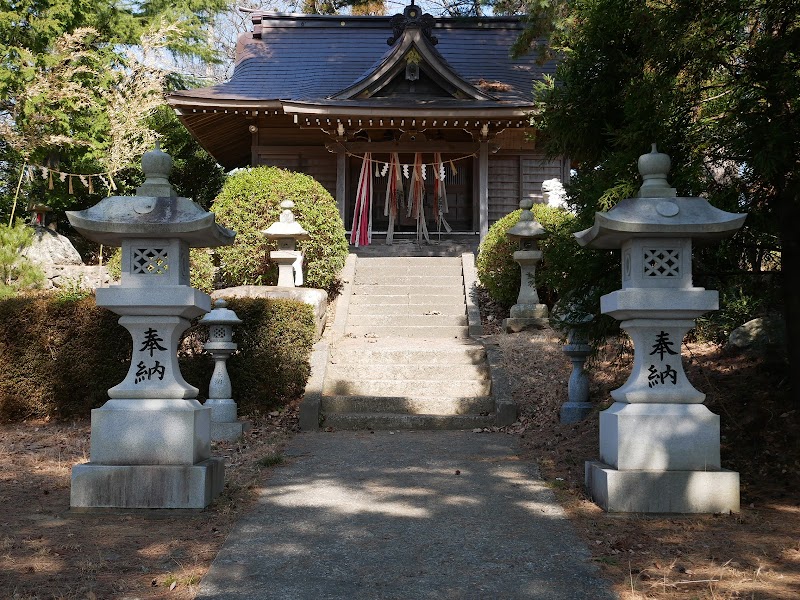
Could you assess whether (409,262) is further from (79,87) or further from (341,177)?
(79,87)

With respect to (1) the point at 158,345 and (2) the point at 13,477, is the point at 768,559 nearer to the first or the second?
(1) the point at 158,345

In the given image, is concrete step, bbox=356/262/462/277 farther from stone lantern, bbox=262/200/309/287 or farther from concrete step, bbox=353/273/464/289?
stone lantern, bbox=262/200/309/287

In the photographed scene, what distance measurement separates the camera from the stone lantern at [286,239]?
10781 mm

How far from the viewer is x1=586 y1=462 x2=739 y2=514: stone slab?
454 cm

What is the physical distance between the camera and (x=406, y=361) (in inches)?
369

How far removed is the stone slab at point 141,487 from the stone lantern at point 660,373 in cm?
260

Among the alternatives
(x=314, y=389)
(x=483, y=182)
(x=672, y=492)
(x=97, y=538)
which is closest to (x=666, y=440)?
(x=672, y=492)

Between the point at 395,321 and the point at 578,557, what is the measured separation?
753cm

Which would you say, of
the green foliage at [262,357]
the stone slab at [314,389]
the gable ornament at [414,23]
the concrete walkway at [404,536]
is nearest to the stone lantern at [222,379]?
the green foliage at [262,357]

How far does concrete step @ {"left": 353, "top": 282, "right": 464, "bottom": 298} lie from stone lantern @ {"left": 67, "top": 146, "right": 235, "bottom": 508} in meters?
7.44

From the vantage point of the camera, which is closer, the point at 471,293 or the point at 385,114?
the point at 471,293

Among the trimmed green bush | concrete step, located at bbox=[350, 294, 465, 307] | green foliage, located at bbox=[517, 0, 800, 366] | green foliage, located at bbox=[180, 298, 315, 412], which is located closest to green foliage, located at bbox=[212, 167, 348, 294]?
concrete step, located at bbox=[350, 294, 465, 307]

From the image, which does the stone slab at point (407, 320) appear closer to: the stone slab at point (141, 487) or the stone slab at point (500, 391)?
the stone slab at point (500, 391)

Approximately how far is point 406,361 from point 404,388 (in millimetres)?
742
